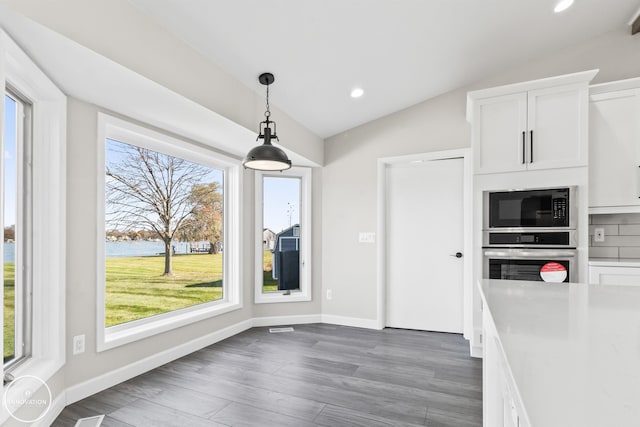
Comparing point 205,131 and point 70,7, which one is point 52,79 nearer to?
point 70,7

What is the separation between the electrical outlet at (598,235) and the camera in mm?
3092

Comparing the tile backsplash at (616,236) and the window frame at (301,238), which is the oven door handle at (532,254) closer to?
Answer: the tile backsplash at (616,236)

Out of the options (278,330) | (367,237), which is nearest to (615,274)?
(367,237)

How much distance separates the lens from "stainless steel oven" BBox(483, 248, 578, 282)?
268cm

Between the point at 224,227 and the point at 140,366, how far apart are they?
162 centimetres

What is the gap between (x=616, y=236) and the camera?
3.06 meters

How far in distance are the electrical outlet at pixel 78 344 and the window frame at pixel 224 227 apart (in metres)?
0.10

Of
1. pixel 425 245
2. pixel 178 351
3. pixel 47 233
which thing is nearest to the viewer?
pixel 47 233

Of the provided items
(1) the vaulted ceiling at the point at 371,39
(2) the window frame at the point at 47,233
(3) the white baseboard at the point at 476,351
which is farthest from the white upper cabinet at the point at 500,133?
(2) the window frame at the point at 47,233

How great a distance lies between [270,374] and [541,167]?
281 cm

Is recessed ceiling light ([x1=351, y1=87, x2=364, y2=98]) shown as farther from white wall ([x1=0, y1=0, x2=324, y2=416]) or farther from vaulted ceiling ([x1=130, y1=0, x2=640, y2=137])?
white wall ([x1=0, y1=0, x2=324, y2=416])

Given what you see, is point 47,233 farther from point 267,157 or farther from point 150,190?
point 267,157

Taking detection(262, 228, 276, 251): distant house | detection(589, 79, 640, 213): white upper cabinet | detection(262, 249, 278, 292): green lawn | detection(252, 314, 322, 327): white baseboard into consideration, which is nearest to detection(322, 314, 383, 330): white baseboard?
detection(252, 314, 322, 327): white baseboard

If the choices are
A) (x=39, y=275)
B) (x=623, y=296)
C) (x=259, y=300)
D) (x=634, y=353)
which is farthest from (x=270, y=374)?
(x=634, y=353)
